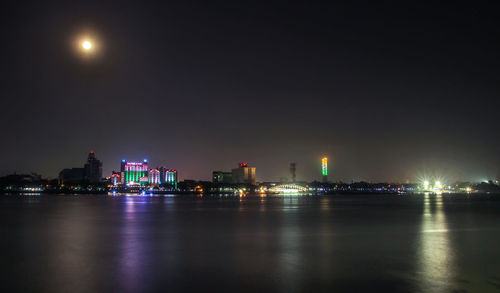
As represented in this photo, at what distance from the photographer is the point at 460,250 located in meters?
17.9

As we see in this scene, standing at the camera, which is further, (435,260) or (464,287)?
(435,260)

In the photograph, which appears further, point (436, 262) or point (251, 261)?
point (251, 261)

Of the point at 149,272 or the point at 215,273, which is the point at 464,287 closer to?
the point at 215,273

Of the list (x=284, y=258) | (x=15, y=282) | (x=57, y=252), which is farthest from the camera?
(x=57, y=252)

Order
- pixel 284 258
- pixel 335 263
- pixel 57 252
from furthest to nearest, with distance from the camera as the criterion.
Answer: pixel 57 252
pixel 284 258
pixel 335 263

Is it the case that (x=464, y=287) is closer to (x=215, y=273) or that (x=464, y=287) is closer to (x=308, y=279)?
(x=308, y=279)

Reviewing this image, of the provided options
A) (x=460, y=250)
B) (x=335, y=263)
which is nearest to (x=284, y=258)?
(x=335, y=263)

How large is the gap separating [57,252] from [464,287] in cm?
1537

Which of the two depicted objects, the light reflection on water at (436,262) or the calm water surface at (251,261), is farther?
the calm water surface at (251,261)

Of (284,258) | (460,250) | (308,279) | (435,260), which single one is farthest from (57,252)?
(460,250)

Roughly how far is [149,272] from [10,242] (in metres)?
11.7

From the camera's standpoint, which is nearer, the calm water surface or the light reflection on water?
the light reflection on water

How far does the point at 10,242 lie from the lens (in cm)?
2098

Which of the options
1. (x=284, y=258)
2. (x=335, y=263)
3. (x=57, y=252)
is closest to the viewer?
(x=335, y=263)
